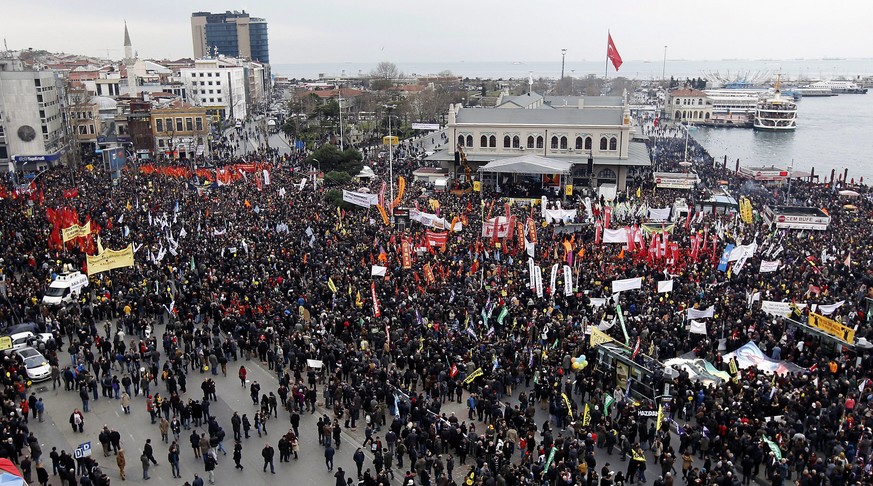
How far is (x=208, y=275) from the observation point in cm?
2480

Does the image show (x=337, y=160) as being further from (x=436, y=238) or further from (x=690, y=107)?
(x=690, y=107)

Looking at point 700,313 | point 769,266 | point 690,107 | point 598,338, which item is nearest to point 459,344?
point 598,338

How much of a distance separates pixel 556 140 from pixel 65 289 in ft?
114

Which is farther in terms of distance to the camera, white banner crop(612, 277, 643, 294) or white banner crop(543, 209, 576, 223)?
white banner crop(543, 209, 576, 223)

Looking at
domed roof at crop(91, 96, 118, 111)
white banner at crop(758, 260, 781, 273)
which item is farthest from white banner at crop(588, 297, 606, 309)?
domed roof at crop(91, 96, 118, 111)

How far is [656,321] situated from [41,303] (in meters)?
19.9

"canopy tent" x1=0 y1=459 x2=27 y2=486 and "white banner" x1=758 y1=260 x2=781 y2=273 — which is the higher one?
"white banner" x1=758 y1=260 x2=781 y2=273

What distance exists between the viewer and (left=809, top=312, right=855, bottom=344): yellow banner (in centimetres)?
1808

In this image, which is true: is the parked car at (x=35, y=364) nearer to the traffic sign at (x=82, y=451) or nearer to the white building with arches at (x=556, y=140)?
the traffic sign at (x=82, y=451)

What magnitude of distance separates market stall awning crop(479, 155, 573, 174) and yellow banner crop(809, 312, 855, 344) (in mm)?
25359

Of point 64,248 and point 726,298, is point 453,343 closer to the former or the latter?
point 726,298

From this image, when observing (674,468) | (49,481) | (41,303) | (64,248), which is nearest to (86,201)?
(64,248)

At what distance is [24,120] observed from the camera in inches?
2240

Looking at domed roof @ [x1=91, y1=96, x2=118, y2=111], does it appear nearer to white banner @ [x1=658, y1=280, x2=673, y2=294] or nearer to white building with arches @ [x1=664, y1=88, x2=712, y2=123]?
white banner @ [x1=658, y1=280, x2=673, y2=294]
